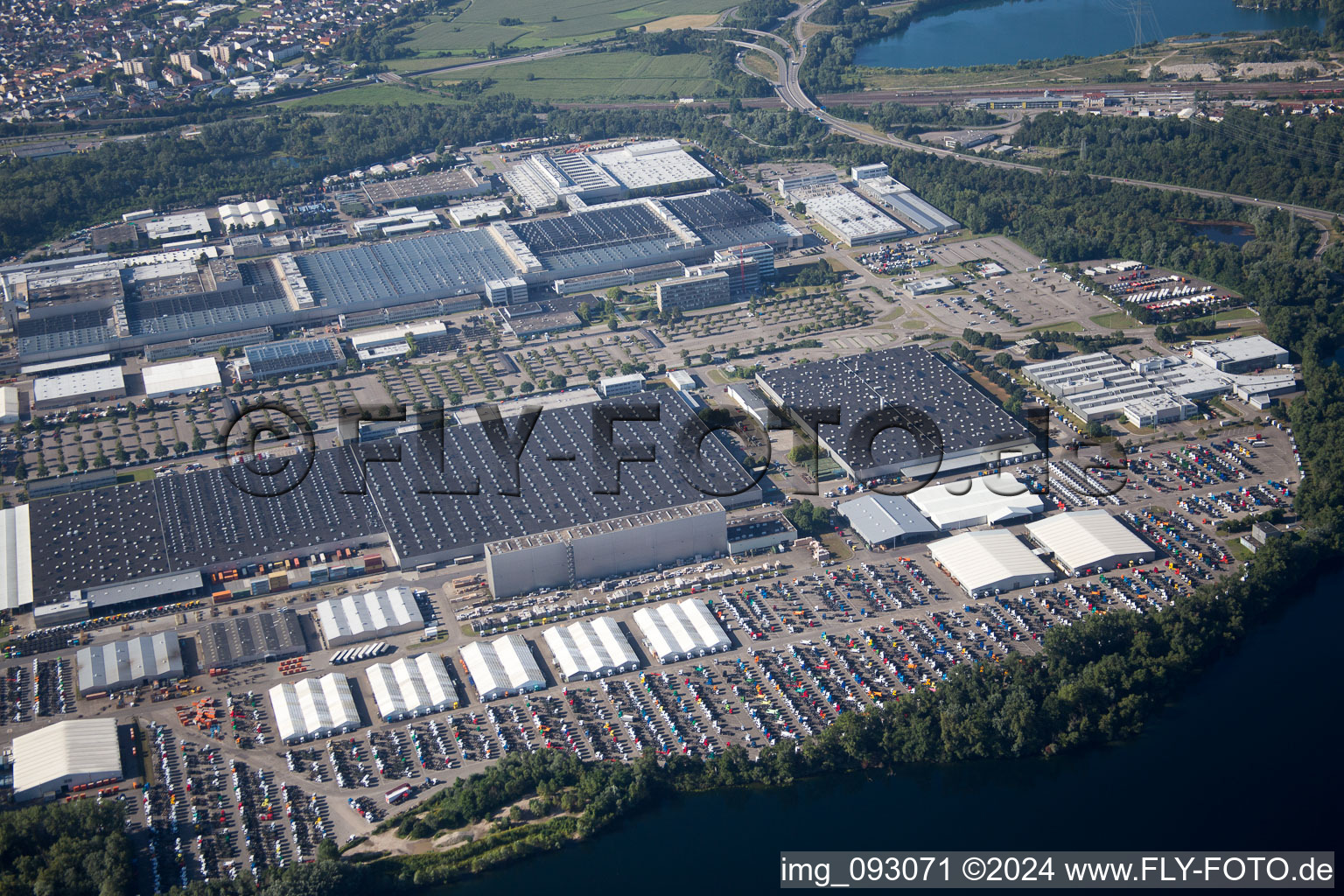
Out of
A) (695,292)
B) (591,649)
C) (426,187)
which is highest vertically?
(426,187)

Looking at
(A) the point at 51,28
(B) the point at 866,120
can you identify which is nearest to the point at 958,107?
(B) the point at 866,120

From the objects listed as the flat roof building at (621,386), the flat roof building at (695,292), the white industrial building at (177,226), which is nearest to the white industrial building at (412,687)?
the flat roof building at (621,386)

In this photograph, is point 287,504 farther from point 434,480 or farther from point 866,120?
point 866,120

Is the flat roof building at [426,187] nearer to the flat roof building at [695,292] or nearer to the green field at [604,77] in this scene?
the green field at [604,77]

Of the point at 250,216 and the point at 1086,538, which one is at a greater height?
the point at 250,216

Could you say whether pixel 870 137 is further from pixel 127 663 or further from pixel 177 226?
pixel 127 663

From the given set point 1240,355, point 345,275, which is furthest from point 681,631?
point 345,275

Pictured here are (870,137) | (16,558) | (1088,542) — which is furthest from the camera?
(870,137)

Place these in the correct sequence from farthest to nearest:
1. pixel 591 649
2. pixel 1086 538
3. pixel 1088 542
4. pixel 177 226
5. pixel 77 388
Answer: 1. pixel 177 226
2. pixel 77 388
3. pixel 1086 538
4. pixel 1088 542
5. pixel 591 649
